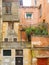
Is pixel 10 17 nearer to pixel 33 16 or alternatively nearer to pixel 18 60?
pixel 33 16

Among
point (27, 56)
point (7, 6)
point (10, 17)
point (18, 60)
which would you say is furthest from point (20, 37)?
point (27, 56)

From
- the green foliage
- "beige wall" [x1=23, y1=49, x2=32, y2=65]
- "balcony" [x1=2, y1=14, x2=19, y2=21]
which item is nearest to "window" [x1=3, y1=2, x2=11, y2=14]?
"balcony" [x1=2, y1=14, x2=19, y2=21]

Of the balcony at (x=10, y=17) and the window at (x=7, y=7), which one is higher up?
the window at (x=7, y=7)

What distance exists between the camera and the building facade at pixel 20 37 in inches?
1113

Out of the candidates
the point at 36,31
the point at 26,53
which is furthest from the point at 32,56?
the point at 36,31

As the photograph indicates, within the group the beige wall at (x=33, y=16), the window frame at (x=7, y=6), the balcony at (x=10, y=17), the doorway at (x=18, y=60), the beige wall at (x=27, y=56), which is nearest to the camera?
the beige wall at (x=27, y=56)

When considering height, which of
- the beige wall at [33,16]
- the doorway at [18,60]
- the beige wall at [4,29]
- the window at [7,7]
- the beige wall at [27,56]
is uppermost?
the window at [7,7]

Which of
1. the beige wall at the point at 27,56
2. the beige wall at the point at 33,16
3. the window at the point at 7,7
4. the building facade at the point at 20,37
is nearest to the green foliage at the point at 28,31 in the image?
the building facade at the point at 20,37

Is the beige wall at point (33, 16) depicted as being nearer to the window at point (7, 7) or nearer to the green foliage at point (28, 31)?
the window at point (7, 7)

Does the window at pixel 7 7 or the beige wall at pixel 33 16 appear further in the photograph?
the beige wall at pixel 33 16

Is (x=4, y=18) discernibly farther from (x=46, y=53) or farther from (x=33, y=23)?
(x=46, y=53)

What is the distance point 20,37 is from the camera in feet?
120

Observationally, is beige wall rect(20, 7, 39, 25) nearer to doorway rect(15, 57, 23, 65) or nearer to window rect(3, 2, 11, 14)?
window rect(3, 2, 11, 14)

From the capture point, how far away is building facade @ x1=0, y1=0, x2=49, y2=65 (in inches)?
1113
